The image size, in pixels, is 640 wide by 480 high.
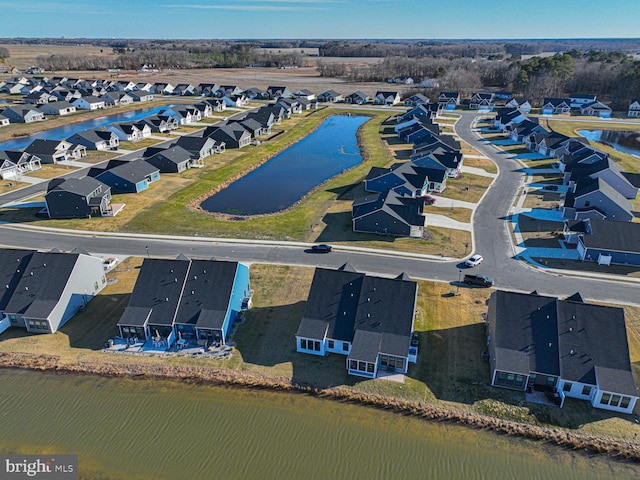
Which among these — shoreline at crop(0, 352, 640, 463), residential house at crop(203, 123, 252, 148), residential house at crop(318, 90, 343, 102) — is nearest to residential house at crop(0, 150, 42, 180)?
residential house at crop(203, 123, 252, 148)

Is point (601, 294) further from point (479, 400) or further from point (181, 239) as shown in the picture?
point (181, 239)


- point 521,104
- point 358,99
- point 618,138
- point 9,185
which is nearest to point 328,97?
point 358,99

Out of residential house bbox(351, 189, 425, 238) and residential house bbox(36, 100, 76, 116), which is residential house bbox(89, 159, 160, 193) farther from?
residential house bbox(36, 100, 76, 116)

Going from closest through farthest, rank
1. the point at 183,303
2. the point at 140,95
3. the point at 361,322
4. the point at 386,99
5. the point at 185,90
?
the point at 361,322, the point at 183,303, the point at 386,99, the point at 140,95, the point at 185,90

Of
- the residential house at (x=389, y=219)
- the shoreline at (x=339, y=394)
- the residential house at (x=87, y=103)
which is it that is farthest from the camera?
the residential house at (x=87, y=103)

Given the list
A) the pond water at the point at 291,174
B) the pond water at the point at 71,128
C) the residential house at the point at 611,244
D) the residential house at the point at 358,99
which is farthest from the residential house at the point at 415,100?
the residential house at the point at 611,244

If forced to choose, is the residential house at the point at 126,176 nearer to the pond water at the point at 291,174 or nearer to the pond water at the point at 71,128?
the pond water at the point at 291,174

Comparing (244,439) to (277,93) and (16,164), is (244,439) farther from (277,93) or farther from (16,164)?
(277,93)
